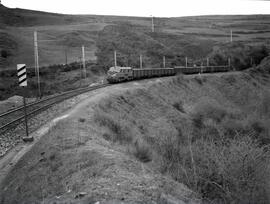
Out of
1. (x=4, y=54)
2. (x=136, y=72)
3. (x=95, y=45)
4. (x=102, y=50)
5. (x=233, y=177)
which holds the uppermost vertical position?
(x=95, y=45)

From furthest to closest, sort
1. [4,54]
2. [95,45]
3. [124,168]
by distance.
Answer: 1. [95,45]
2. [4,54]
3. [124,168]

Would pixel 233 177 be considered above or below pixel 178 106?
above

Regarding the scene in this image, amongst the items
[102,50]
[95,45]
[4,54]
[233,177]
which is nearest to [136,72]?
[233,177]

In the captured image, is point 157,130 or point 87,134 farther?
point 157,130

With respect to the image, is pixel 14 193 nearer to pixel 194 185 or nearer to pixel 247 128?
pixel 194 185

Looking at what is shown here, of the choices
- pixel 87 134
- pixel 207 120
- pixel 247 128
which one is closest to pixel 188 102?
pixel 207 120

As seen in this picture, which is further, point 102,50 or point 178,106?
point 102,50

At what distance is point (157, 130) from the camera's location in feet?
67.8

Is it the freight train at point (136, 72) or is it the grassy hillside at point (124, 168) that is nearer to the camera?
the grassy hillside at point (124, 168)

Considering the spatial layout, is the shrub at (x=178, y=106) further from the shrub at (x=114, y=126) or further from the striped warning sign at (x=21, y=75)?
the striped warning sign at (x=21, y=75)

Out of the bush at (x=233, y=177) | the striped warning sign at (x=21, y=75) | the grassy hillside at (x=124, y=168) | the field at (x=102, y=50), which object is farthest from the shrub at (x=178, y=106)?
the bush at (x=233, y=177)

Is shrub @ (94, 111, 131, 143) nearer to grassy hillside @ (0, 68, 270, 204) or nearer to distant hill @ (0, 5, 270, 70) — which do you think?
grassy hillside @ (0, 68, 270, 204)

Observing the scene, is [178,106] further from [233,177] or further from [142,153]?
[233,177]

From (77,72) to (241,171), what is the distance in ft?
133
